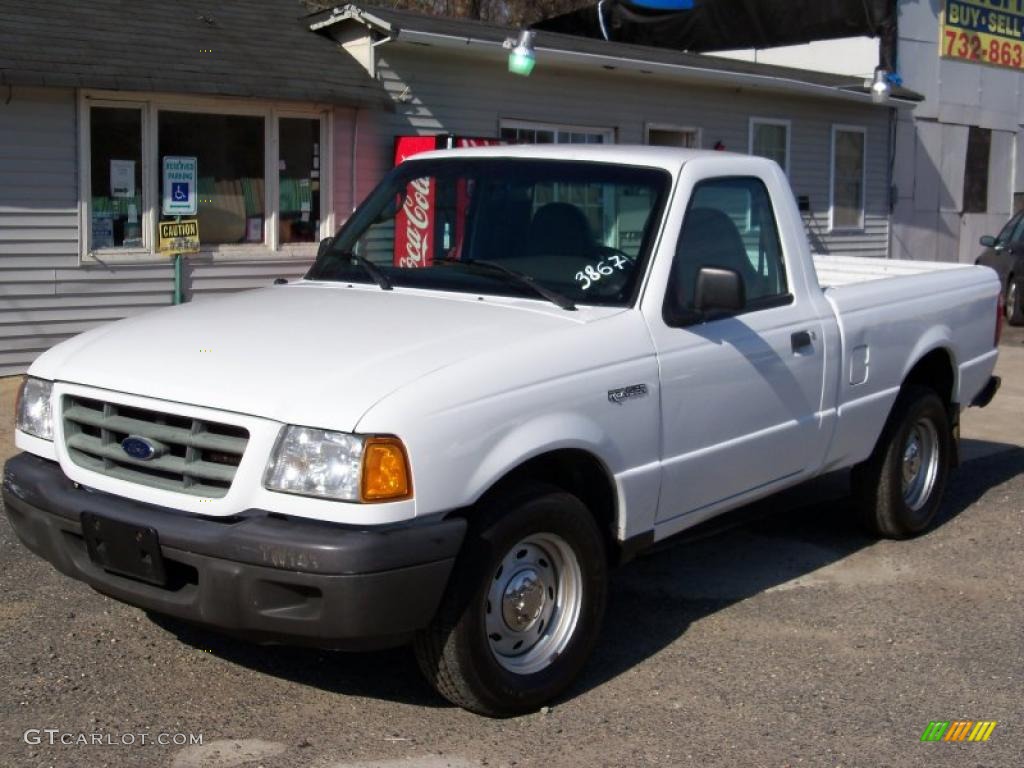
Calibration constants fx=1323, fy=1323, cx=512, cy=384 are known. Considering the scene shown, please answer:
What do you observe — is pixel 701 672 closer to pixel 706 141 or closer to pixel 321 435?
pixel 321 435

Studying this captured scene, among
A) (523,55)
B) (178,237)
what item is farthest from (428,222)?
(523,55)

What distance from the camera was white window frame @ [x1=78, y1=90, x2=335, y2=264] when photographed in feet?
35.5

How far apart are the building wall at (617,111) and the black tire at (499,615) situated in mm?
8688

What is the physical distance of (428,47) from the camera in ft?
42.0

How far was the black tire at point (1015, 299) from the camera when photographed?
54.6 ft

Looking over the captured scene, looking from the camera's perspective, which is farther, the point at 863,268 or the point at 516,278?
the point at 863,268

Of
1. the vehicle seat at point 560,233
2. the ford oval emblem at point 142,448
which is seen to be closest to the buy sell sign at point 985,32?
the vehicle seat at point 560,233

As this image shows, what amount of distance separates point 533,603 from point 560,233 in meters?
1.51

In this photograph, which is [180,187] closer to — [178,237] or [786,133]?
[178,237]

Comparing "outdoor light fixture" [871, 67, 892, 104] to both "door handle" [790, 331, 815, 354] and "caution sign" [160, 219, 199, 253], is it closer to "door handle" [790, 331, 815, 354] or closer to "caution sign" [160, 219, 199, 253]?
"caution sign" [160, 219, 199, 253]

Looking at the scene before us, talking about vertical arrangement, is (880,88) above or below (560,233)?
above

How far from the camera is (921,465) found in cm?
684

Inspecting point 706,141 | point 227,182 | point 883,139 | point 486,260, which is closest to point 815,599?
point 486,260

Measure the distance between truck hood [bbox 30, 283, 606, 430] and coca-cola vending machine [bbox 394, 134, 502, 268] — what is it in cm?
31
